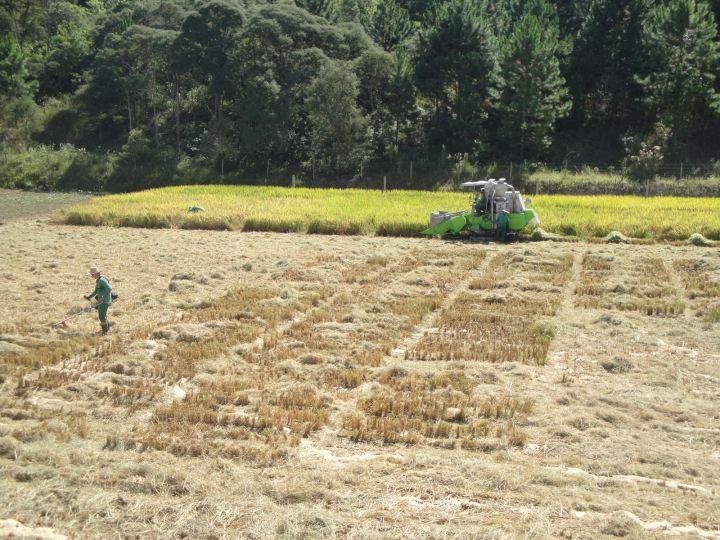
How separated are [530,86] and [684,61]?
8.06 m

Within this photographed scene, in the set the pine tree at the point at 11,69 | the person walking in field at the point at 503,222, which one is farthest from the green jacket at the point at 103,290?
the pine tree at the point at 11,69

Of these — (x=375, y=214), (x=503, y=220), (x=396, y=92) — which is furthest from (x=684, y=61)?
(x=375, y=214)

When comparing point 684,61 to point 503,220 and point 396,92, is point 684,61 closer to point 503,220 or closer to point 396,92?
point 396,92

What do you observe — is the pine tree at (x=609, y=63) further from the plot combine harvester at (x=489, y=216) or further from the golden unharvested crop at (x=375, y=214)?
the plot combine harvester at (x=489, y=216)

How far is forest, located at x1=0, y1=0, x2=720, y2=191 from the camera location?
116 feet

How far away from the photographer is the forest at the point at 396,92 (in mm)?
35438

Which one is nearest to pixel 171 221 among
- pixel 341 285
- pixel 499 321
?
pixel 341 285

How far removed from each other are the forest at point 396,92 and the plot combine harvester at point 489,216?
1664 centimetres

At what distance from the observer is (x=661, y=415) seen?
716 cm

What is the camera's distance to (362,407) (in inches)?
292

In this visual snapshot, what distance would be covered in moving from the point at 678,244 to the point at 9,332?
17308 millimetres

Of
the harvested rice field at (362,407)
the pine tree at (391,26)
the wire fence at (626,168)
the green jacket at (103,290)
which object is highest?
the pine tree at (391,26)

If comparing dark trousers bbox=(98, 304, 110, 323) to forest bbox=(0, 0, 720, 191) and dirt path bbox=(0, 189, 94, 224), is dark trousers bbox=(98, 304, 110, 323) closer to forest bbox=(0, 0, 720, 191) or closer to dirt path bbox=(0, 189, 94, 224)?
dirt path bbox=(0, 189, 94, 224)

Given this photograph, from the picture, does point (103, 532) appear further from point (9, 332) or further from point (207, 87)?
point (207, 87)
